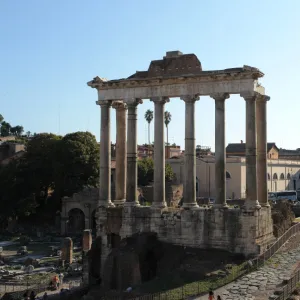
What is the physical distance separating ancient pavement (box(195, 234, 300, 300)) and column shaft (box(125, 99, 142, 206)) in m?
7.69

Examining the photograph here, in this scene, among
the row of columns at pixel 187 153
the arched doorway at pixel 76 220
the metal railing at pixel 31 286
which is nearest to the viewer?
the row of columns at pixel 187 153

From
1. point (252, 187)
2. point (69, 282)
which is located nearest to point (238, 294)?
point (252, 187)

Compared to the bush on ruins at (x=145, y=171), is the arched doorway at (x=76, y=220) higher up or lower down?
lower down

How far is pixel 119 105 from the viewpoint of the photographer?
95.2 ft

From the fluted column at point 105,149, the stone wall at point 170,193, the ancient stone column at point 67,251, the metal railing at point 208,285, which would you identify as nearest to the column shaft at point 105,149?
the fluted column at point 105,149

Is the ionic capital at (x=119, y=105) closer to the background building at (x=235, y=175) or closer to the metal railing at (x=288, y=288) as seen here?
the metal railing at (x=288, y=288)

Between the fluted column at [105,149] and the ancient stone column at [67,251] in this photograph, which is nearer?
the fluted column at [105,149]

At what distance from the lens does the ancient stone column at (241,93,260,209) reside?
2497 centimetres

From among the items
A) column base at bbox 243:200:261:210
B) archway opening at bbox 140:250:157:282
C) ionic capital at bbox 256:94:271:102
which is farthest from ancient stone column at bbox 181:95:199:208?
ionic capital at bbox 256:94:271:102

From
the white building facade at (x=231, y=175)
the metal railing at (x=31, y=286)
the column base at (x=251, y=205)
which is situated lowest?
the metal railing at (x=31, y=286)

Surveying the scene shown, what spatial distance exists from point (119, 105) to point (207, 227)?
27.9 ft

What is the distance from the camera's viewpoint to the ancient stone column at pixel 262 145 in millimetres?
27150

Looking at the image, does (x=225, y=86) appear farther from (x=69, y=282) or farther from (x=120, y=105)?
(x=69, y=282)

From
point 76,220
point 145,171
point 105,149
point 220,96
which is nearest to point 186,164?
point 220,96
